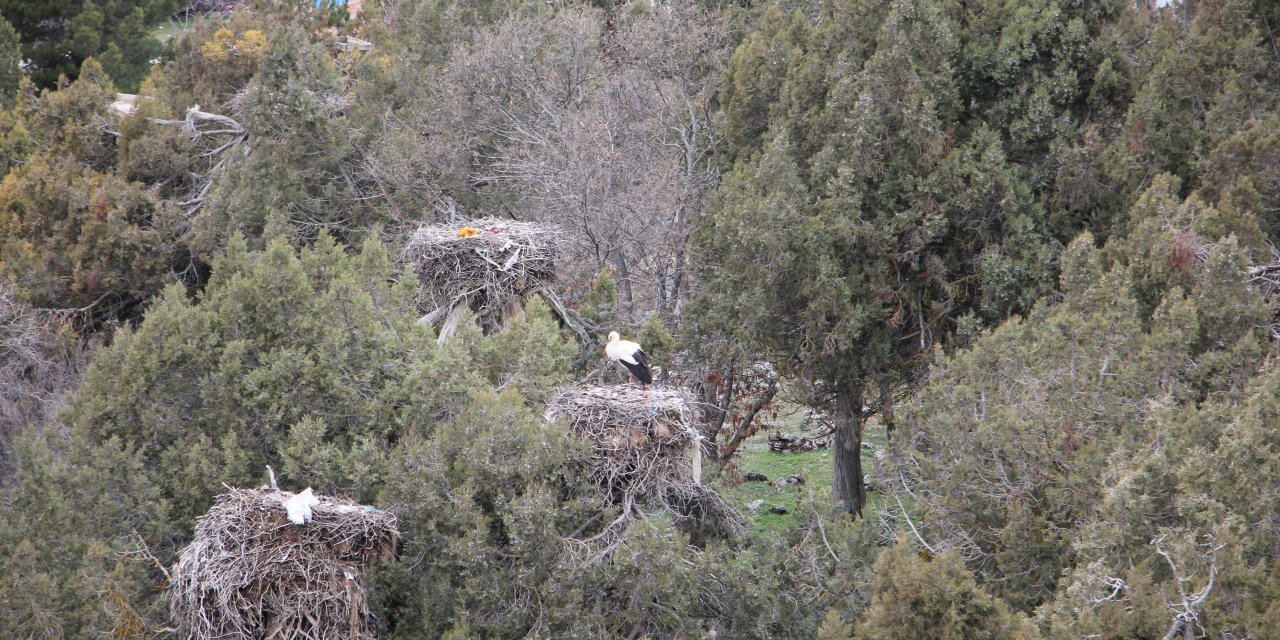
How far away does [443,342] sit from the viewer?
11.9 meters

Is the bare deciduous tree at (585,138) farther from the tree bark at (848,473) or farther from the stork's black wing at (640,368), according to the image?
the stork's black wing at (640,368)

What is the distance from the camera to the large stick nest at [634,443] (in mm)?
9211

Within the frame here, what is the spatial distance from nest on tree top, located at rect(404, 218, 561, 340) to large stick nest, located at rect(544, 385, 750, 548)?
9.09ft

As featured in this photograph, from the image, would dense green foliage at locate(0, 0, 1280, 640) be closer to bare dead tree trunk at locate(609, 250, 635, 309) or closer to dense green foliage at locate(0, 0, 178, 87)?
bare dead tree trunk at locate(609, 250, 635, 309)

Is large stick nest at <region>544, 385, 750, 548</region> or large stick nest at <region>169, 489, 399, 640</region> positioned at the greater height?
large stick nest at <region>544, 385, 750, 548</region>

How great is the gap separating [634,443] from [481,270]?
379 centimetres

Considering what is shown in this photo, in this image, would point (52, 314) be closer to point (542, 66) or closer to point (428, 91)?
point (428, 91)

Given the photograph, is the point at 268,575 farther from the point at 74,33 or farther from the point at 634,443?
the point at 74,33

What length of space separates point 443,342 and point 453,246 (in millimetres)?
1107

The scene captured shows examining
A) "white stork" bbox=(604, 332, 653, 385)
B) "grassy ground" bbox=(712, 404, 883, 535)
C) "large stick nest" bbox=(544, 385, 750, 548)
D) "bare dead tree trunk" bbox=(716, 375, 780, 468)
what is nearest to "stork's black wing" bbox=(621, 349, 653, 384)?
"white stork" bbox=(604, 332, 653, 385)

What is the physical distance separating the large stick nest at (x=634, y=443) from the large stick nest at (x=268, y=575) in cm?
201

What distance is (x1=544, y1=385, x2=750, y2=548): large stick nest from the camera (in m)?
9.21

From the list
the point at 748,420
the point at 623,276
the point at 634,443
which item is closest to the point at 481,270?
the point at 634,443

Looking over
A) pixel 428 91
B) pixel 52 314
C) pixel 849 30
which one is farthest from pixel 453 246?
pixel 52 314
